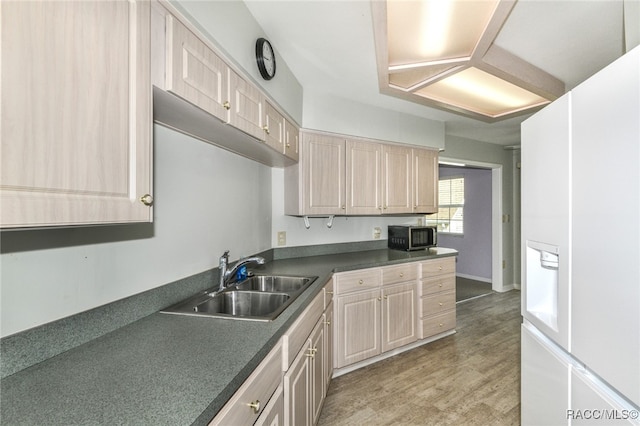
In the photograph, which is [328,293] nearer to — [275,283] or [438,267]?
[275,283]

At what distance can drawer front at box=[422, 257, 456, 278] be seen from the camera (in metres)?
2.80

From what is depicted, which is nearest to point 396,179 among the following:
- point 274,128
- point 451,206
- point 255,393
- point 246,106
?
point 274,128

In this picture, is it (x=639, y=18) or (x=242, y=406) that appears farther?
(x=639, y=18)

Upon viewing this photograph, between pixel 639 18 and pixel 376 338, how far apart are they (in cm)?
245

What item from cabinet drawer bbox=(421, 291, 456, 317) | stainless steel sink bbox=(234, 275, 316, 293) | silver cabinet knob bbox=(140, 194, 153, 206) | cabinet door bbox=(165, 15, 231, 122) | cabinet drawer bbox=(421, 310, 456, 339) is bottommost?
cabinet drawer bbox=(421, 310, 456, 339)

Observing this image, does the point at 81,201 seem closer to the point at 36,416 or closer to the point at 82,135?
the point at 82,135


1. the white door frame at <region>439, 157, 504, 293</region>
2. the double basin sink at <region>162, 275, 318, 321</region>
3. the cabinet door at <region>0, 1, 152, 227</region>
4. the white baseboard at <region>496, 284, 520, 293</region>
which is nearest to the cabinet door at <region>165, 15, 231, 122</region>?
the cabinet door at <region>0, 1, 152, 227</region>

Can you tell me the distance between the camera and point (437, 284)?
2887mm

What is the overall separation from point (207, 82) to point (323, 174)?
1.55 m

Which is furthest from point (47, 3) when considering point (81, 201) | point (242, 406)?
point (242, 406)

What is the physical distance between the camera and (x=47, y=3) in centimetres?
59

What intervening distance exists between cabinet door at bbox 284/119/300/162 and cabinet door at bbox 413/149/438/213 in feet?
4.68

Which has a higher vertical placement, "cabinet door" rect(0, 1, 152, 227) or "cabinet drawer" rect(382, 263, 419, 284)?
"cabinet door" rect(0, 1, 152, 227)

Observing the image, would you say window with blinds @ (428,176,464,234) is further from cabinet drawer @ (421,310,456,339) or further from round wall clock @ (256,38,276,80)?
round wall clock @ (256,38,276,80)
